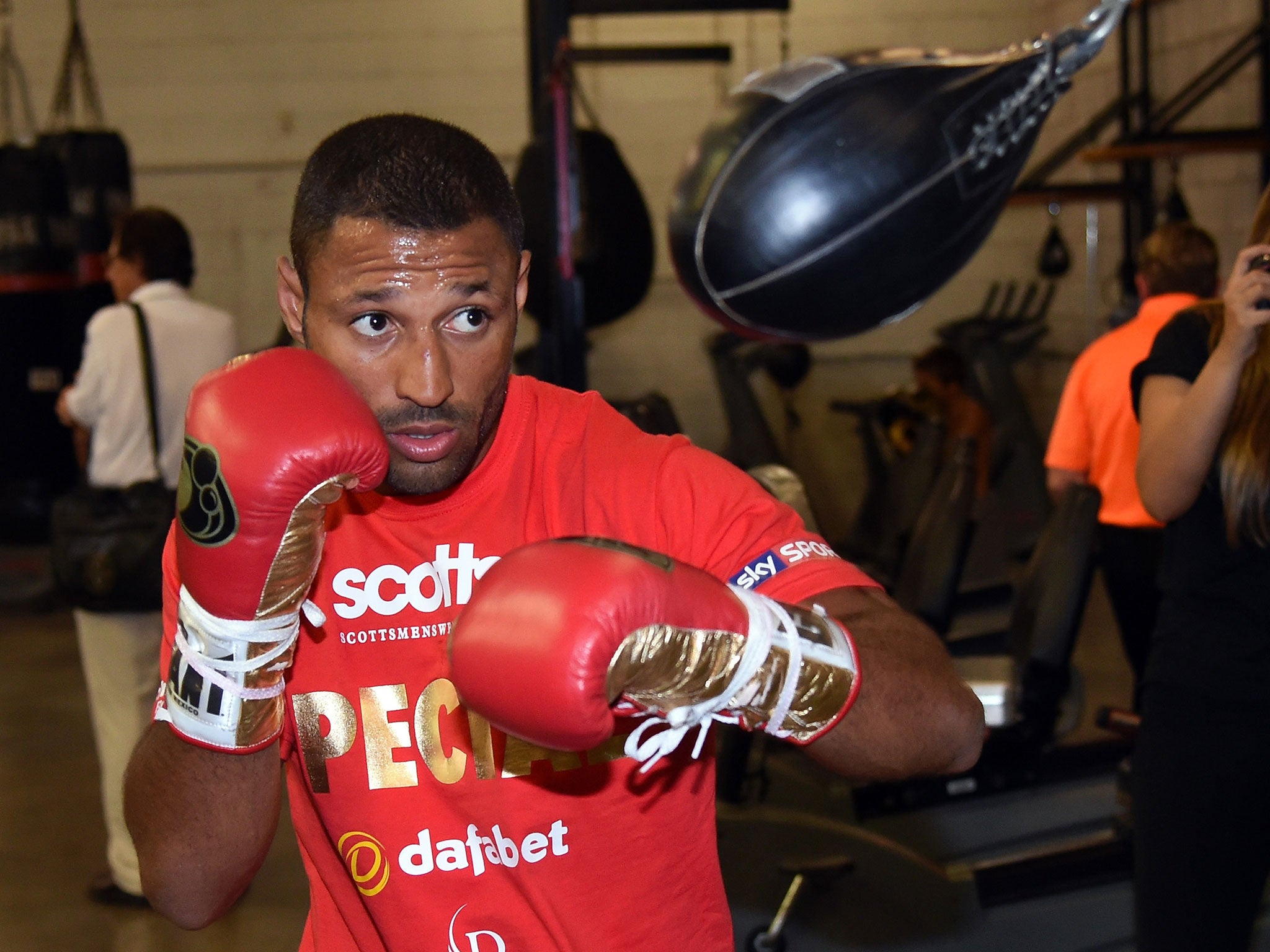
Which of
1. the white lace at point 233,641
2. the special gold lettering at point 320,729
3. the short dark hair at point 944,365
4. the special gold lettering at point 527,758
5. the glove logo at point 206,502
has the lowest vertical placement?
the short dark hair at point 944,365

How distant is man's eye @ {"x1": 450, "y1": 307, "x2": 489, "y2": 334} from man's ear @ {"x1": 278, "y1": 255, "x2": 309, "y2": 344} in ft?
0.44

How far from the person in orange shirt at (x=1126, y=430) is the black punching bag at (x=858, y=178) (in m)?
1.32

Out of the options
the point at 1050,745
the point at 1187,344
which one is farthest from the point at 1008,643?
the point at 1187,344

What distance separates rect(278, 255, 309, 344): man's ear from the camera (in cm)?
107

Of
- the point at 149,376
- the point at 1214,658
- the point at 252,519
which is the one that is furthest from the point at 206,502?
the point at 149,376

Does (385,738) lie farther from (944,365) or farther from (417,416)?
(944,365)

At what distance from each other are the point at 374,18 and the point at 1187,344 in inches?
252

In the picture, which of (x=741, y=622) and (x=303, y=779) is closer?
(x=741, y=622)

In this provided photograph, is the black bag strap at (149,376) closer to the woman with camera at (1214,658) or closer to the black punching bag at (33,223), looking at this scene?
the woman with camera at (1214,658)

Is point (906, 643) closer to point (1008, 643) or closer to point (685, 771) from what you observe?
point (685, 771)


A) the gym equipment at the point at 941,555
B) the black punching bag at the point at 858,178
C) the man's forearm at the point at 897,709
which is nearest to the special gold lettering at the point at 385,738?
the man's forearm at the point at 897,709

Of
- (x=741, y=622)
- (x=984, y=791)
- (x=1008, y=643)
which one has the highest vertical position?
(x=741, y=622)

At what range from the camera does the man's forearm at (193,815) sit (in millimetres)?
939

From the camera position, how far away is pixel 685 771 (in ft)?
3.46
